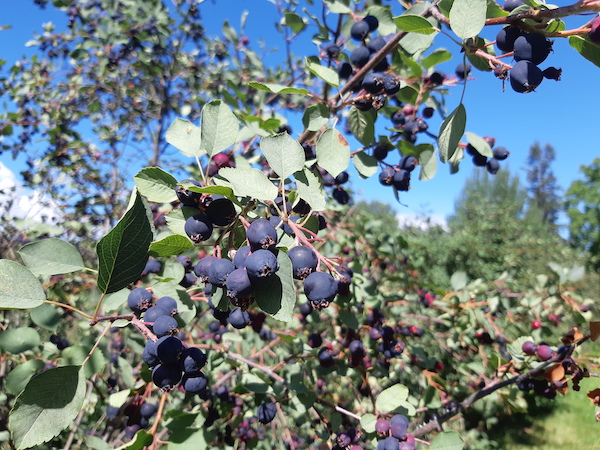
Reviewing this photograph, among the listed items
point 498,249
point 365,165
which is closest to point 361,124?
point 365,165

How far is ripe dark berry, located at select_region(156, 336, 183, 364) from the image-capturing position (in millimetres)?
794

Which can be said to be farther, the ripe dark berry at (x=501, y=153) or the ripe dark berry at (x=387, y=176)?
the ripe dark berry at (x=501, y=153)

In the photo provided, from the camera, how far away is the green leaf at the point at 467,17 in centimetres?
75

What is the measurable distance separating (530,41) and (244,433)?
8.53ft

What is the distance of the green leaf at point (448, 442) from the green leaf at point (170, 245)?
41.8 inches

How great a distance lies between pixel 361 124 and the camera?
3.86 ft

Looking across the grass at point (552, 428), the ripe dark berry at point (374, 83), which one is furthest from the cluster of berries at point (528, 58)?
the grass at point (552, 428)

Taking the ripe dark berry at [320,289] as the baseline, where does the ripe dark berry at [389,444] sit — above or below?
below

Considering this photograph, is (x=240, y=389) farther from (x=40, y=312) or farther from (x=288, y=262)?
(x=288, y=262)

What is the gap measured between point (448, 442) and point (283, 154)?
110cm

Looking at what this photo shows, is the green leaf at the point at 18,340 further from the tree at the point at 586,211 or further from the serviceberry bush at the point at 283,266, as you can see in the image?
the tree at the point at 586,211

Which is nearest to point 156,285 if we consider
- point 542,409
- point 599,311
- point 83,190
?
point 83,190

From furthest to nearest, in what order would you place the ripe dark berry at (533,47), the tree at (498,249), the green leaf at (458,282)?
1. the tree at (498,249)
2. the green leaf at (458,282)
3. the ripe dark berry at (533,47)

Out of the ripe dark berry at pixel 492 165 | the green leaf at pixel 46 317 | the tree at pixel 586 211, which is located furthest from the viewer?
the tree at pixel 586 211
